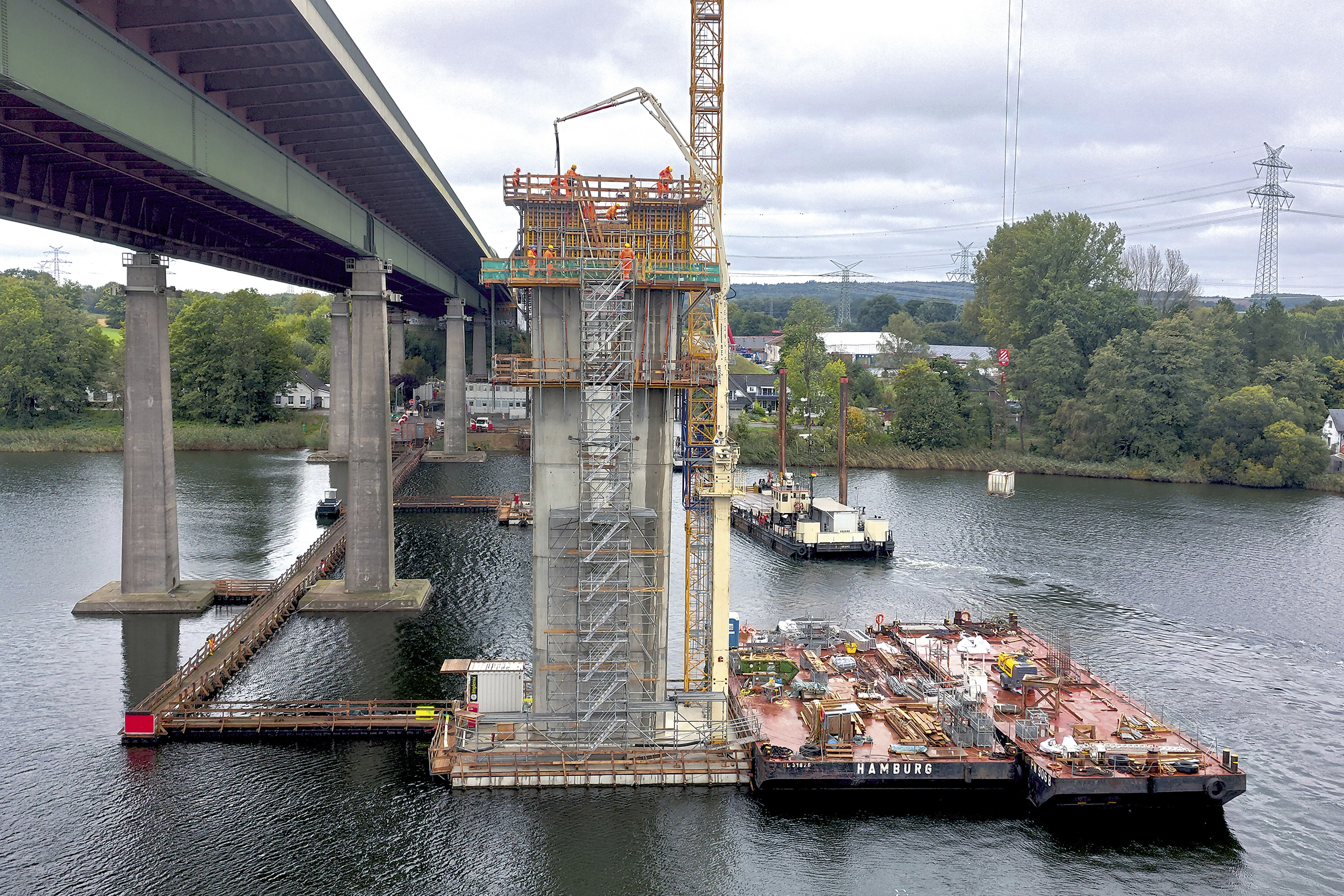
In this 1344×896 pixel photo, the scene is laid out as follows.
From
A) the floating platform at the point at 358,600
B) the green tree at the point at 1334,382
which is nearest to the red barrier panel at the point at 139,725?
the floating platform at the point at 358,600

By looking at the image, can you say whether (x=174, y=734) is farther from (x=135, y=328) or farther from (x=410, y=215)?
(x=410, y=215)

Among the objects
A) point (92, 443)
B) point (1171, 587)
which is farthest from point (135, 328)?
point (92, 443)

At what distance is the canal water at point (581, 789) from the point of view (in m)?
27.2

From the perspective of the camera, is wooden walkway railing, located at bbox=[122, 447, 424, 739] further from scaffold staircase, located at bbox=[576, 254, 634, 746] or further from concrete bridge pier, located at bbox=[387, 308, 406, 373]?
concrete bridge pier, located at bbox=[387, 308, 406, 373]

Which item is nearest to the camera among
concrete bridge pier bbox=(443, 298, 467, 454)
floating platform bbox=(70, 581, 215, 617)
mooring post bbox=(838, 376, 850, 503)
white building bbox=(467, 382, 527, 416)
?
floating platform bbox=(70, 581, 215, 617)

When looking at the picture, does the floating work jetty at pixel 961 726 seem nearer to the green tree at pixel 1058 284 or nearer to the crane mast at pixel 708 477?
the crane mast at pixel 708 477

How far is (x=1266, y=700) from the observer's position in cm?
4097

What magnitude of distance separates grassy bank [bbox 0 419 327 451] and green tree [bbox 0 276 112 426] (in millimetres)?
3272

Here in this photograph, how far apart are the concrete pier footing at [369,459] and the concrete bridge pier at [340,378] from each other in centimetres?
3323

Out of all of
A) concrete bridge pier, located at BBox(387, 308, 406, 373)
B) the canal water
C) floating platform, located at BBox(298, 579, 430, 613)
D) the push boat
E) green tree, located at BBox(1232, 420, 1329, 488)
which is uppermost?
concrete bridge pier, located at BBox(387, 308, 406, 373)

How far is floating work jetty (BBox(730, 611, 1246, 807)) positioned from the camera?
3062 cm

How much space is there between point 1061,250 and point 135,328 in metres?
116

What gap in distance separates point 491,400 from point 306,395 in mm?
25586

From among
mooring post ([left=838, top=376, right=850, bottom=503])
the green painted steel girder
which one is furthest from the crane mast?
mooring post ([left=838, top=376, right=850, bottom=503])
